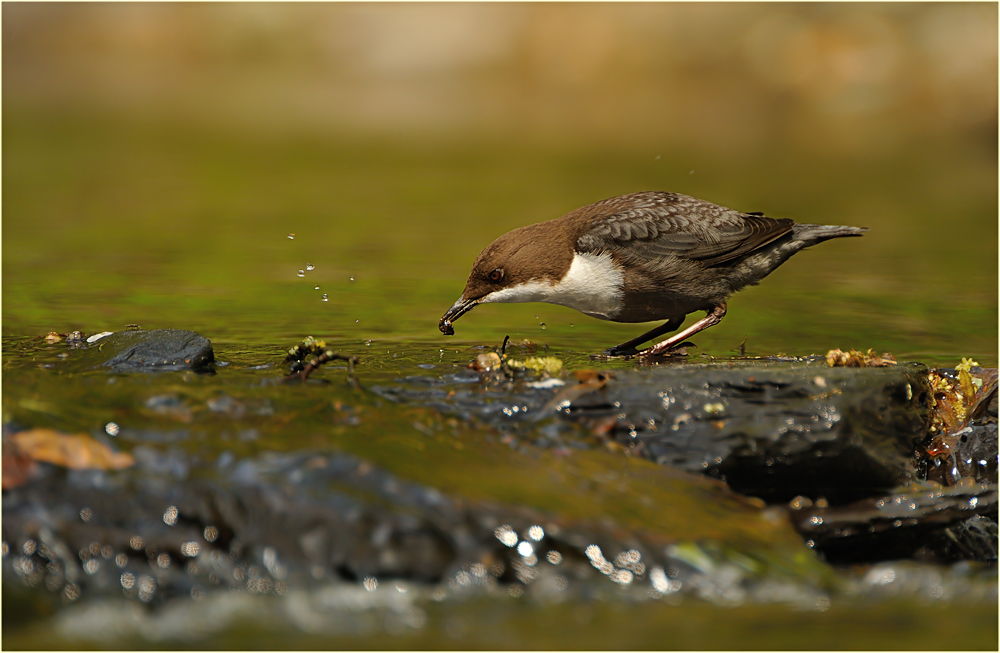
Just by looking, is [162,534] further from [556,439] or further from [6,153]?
[6,153]

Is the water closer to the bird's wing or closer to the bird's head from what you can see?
the bird's head

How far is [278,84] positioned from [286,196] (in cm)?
1901

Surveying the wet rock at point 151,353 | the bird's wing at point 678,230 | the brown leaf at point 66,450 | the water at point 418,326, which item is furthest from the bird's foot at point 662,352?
the brown leaf at point 66,450

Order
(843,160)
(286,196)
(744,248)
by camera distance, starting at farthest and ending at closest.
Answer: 1. (843,160)
2. (286,196)
3. (744,248)

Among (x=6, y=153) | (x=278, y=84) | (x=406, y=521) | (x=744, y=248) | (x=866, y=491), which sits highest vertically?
(x=278, y=84)

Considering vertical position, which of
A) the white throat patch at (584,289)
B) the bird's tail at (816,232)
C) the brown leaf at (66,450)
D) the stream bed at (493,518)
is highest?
the bird's tail at (816,232)

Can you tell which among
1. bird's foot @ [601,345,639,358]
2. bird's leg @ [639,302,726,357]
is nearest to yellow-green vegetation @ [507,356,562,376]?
bird's foot @ [601,345,639,358]

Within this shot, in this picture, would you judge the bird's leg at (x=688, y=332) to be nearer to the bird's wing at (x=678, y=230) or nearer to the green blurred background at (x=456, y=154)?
the bird's wing at (x=678, y=230)

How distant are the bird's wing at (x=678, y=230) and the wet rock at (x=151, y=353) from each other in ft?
6.73

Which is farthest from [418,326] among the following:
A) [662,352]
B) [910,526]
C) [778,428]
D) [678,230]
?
[910,526]

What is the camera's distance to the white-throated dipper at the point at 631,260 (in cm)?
532

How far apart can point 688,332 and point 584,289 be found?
2.14 ft

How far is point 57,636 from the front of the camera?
9.00 feet

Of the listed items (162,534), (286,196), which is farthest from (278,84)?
(162,534)
